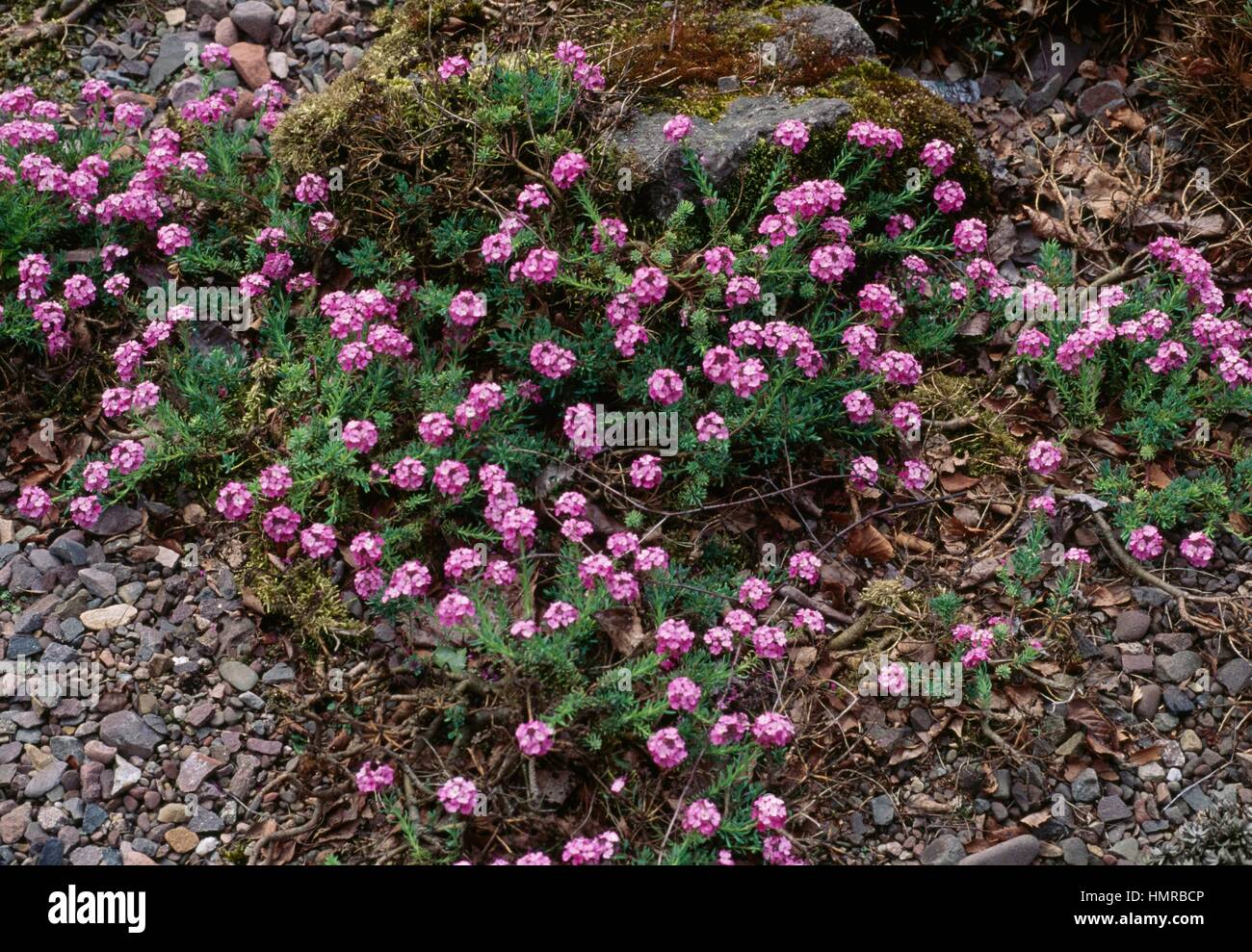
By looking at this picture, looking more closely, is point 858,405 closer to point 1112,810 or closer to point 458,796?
point 1112,810

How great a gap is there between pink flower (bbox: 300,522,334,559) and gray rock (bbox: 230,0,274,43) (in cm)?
354

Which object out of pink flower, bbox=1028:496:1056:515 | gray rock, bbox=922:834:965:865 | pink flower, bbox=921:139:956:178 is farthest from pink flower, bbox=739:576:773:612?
pink flower, bbox=921:139:956:178

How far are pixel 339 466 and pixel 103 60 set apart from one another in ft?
11.5

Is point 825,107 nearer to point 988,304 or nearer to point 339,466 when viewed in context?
point 988,304

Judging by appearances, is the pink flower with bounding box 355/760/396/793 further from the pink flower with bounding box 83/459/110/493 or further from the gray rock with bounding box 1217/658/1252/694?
the gray rock with bounding box 1217/658/1252/694

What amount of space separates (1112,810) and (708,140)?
3.36 m

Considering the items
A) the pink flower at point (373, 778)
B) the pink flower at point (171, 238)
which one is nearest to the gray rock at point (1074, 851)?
the pink flower at point (373, 778)

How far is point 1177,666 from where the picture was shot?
181 inches

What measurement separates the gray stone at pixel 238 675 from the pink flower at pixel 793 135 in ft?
10.4

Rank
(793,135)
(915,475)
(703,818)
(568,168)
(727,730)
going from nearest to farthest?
(703,818) → (727,730) → (915,475) → (568,168) → (793,135)

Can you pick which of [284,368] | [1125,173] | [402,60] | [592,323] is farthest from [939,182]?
[284,368]

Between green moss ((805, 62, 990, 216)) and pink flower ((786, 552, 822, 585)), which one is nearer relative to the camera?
pink flower ((786, 552, 822, 585))
